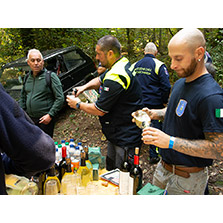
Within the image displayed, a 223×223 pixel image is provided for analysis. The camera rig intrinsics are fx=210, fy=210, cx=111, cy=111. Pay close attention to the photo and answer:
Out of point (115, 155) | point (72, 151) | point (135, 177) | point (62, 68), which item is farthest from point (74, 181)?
point (62, 68)

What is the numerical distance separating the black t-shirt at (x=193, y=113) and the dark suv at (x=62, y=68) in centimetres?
450

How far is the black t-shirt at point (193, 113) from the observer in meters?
1.48

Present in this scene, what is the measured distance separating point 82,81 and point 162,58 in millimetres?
4063

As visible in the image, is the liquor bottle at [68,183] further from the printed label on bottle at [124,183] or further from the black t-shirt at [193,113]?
the black t-shirt at [193,113]

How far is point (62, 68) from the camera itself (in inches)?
241

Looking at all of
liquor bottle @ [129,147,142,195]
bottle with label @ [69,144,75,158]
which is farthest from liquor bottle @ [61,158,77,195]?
liquor bottle @ [129,147,142,195]

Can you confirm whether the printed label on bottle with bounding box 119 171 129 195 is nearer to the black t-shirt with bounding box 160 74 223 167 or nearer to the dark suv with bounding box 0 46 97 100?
the black t-shirt with bounding box 160 74 223 167

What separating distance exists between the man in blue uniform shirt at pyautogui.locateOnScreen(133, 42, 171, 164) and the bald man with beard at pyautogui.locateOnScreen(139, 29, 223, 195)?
2.28 m

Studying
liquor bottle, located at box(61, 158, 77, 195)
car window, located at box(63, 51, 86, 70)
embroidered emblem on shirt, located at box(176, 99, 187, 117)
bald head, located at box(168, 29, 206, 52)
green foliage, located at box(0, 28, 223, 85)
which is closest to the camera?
bald head, located at box(168, 29, 206, 52)

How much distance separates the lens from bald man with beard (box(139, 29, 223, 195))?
4.91 feet

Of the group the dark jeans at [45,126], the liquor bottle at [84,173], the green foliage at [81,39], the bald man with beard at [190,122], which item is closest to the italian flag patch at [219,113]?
the bald man with beard at [190,122]

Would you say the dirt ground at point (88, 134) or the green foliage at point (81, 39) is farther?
the green foliage at point (81, 39)

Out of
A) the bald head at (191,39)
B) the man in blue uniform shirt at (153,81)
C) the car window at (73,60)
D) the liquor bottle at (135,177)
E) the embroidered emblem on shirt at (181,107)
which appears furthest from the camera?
the car window at (73,60)

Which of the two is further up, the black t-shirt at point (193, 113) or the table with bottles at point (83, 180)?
the black t-shirt at point (193, 113)
